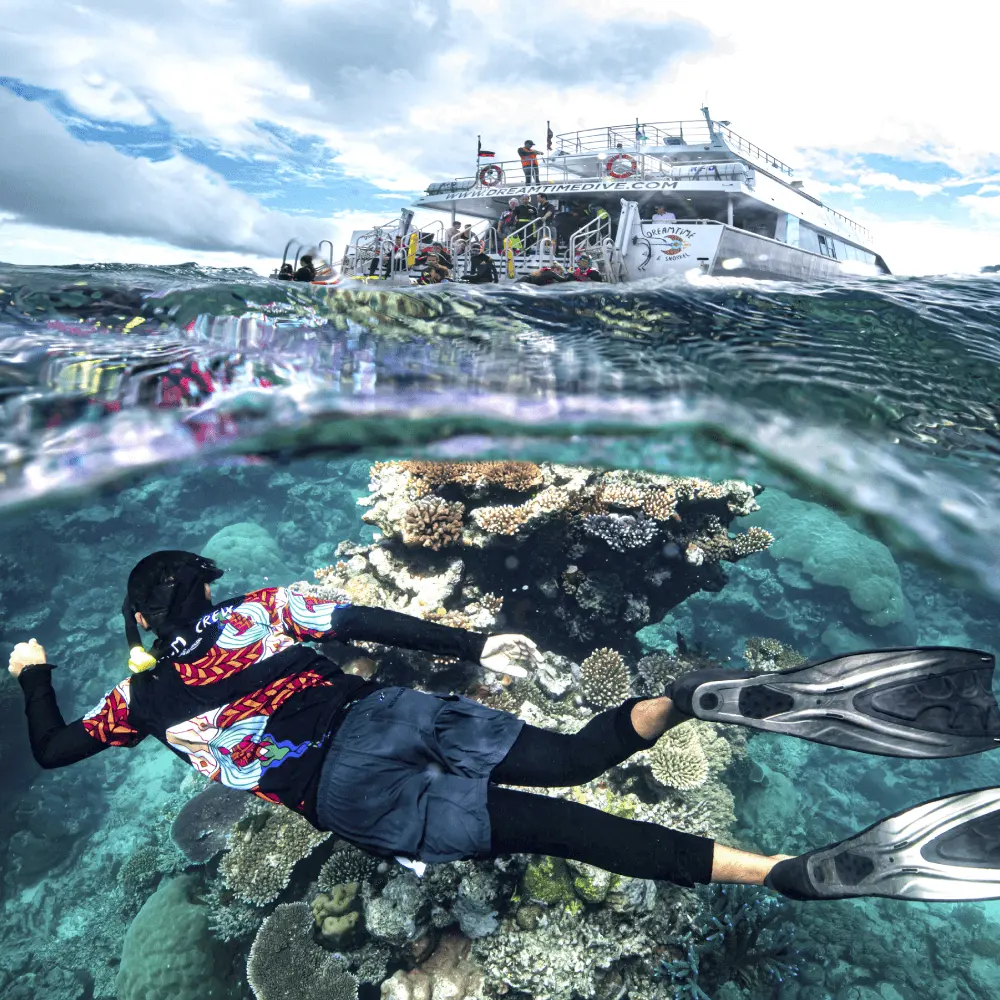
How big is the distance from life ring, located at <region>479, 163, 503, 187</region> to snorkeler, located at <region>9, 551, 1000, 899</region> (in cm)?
1294

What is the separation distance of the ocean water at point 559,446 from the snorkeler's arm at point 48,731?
7.62ft

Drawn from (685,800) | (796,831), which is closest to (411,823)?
(685,800)

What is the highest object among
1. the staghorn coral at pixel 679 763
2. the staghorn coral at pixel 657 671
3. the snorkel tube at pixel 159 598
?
the snorkel tube at pixel 159 598

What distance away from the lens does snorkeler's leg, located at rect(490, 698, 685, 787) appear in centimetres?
287

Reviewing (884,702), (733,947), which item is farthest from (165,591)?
(733,947)

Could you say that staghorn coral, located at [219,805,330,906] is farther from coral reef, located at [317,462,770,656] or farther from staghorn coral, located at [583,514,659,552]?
staghorn coral, located at [583,514,659,552]

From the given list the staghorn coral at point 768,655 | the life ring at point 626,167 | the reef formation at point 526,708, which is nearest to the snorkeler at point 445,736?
the reef formation at point 526,708

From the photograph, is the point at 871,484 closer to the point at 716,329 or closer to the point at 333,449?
the point at 716,329

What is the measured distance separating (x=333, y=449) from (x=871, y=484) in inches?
202

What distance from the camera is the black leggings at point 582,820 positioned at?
8.60 ft

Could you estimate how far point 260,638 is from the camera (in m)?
2.98

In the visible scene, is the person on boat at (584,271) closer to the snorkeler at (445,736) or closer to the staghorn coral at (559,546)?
the staghorn coral at (559,546)

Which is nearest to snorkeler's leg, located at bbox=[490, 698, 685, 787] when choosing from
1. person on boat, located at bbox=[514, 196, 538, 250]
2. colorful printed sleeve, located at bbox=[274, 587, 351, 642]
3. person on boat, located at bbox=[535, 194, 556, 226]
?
colorful printed sleeve, located at bbox=[274, 587, 351, 642]

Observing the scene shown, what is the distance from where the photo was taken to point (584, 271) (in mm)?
8977
